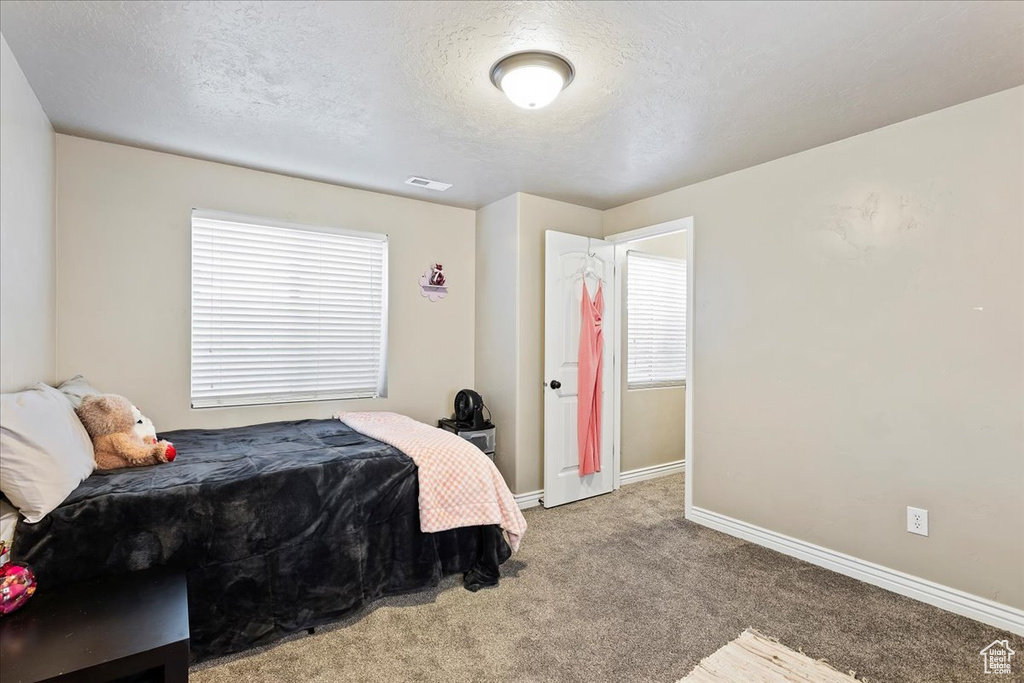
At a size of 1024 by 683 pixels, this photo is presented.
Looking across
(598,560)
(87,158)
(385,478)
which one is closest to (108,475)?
(385,478)

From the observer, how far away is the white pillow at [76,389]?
2385 millimetres

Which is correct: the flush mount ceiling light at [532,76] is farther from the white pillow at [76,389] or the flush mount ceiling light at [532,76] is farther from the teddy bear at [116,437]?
the white pillow at [76,389]

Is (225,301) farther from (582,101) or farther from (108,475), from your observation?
(582,101)

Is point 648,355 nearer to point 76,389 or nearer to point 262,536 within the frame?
point 262,536

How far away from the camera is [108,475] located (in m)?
2.11

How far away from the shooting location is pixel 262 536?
2.12m

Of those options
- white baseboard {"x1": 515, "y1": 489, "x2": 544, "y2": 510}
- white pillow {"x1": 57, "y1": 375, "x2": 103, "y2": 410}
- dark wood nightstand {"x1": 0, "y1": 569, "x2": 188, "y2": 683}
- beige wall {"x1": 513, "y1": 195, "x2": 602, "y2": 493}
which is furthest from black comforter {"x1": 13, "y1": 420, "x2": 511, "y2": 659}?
beige wall {"x1": 513, "y1": 195, "x2": 602, "y2": 493}

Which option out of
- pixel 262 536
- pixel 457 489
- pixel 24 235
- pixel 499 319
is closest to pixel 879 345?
pixel 457 489

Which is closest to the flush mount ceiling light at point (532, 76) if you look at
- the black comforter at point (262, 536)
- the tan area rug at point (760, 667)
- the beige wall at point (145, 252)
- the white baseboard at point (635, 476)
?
the black comforter at point (262, 536)

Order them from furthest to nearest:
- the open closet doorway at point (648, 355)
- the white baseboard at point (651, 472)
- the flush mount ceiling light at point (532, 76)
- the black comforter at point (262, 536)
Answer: the white baseboard at point (651, 472) → the open closet doorway at point (648, 355) → the flush mount ceiling light at point (532, 76) → the black comforter at point (262, 536)

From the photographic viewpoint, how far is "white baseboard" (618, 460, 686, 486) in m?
4.40

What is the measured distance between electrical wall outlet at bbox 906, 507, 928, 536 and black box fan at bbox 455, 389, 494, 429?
8.52 ft

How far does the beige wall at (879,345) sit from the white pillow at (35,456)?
3.47 metres

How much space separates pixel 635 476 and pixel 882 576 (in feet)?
6.77
